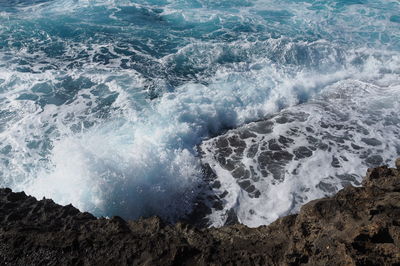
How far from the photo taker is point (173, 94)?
10.2 metres

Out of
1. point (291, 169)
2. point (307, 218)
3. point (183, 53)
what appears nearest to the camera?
point (307, 218)

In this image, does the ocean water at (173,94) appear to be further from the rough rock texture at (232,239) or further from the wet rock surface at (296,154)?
the rough rock texture at (232,239)

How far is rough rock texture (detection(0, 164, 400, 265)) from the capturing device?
115 inches

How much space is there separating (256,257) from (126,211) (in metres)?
3.89

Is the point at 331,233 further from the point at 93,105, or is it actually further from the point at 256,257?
the point at 93,105

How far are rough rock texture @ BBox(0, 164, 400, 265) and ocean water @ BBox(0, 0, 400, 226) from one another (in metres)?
2.59

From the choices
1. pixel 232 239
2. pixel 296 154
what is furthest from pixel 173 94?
pixel 232 239

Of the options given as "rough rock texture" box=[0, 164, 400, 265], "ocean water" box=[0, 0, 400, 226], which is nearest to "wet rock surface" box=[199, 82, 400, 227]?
"ocean water" box=[0, 0, 400, 226]

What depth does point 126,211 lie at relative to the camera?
6.41 meters

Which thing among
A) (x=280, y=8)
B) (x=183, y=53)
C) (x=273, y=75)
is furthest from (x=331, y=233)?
(x=280, y=8)

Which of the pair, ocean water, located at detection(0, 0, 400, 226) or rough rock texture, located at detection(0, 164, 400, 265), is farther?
ocean water, located at detection(0, 0, 400, 226)

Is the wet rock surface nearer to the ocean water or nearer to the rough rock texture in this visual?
the ocean water

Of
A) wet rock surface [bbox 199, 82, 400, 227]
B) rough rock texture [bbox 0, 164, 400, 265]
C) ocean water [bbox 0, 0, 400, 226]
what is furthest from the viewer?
ocean water [bbox 0, 0, 400, 226]

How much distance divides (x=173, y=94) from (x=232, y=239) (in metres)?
7.27
